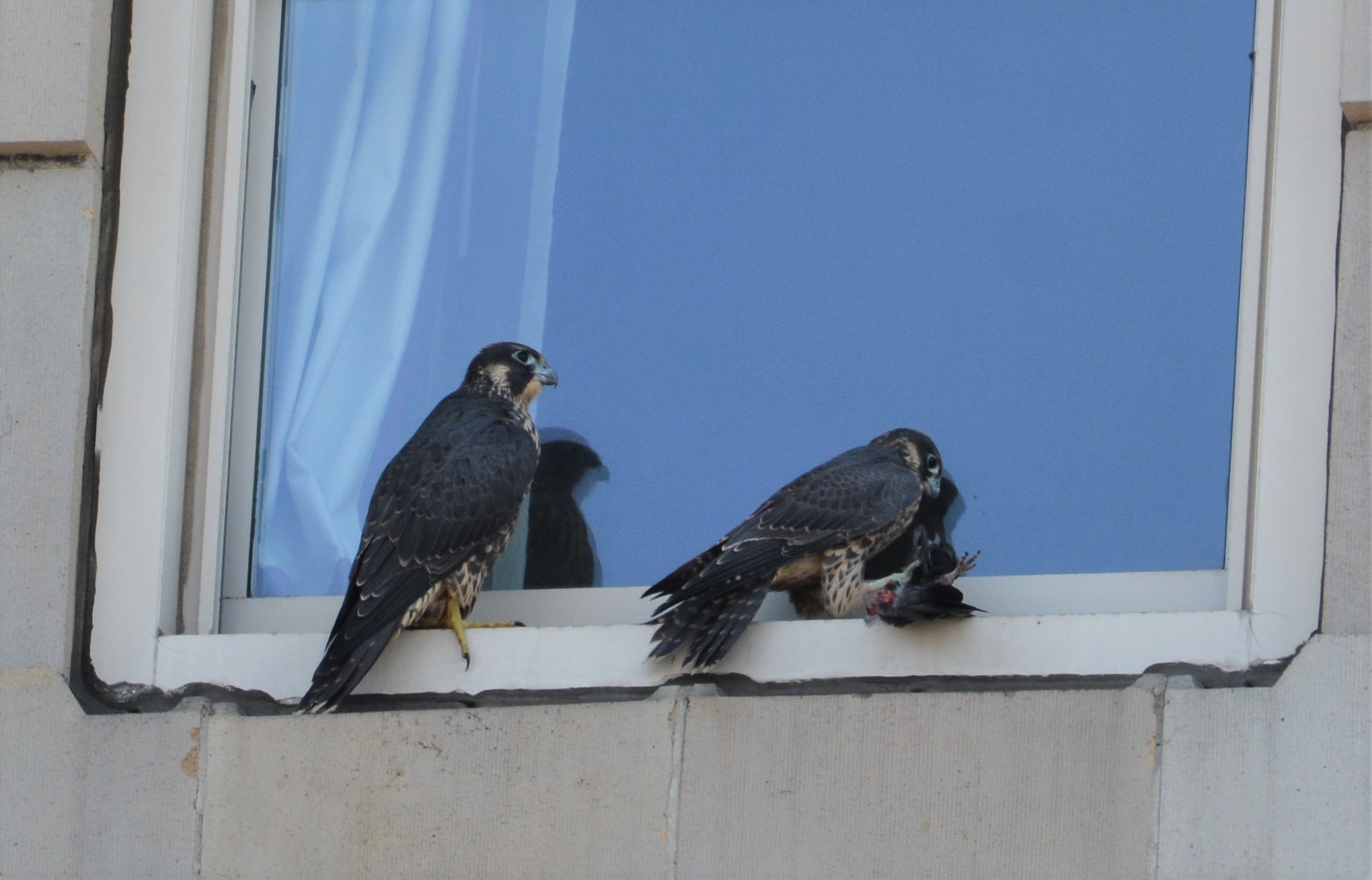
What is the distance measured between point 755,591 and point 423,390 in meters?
1.29

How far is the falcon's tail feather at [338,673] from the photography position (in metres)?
4.32

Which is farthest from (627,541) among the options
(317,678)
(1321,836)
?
(1321,836)

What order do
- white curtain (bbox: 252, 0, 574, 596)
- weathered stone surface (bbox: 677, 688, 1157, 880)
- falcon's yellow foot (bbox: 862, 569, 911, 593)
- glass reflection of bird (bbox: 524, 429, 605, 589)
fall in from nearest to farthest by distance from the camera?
weathered stone surface (bbox: 677, 688, 1157, 880) < falcon's yellow foot (bbox: 862, 569, 911, 593) < glass reflection of bird (bbox: 524, 429, 605, 589) < white curtain (bbox: 252, 0, 574, 596)

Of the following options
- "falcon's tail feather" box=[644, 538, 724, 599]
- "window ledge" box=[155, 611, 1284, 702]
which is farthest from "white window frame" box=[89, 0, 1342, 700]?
"falcon's tail feather" box=[644, 538, 724, 599]

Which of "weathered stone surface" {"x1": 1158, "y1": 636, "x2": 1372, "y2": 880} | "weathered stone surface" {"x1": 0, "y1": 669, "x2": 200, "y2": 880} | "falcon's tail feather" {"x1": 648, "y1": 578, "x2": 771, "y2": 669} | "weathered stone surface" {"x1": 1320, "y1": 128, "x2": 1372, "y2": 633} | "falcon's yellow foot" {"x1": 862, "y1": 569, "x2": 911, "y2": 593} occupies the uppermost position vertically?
"weathered stone surface" {"x1": 1320, "y1": 128, "x2": 1372, "y2": 633}

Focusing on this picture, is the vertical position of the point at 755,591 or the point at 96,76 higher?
the point at 96,76

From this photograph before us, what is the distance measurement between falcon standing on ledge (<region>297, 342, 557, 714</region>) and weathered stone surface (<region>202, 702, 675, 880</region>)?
14 centimetres

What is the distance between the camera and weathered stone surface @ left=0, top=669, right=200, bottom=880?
434cm

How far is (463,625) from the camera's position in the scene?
4.52m

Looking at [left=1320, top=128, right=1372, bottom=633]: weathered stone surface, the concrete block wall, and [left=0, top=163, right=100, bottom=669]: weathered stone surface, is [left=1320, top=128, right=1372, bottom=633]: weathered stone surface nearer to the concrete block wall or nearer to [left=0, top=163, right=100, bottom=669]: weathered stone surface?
the concrete block wall

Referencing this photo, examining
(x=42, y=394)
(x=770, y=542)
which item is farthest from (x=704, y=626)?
(x=42, y=394)

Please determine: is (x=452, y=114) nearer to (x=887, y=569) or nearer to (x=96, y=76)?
(x=96, y=76)

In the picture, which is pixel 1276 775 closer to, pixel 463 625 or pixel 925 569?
pixel 925 569

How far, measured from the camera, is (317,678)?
4.32 m
